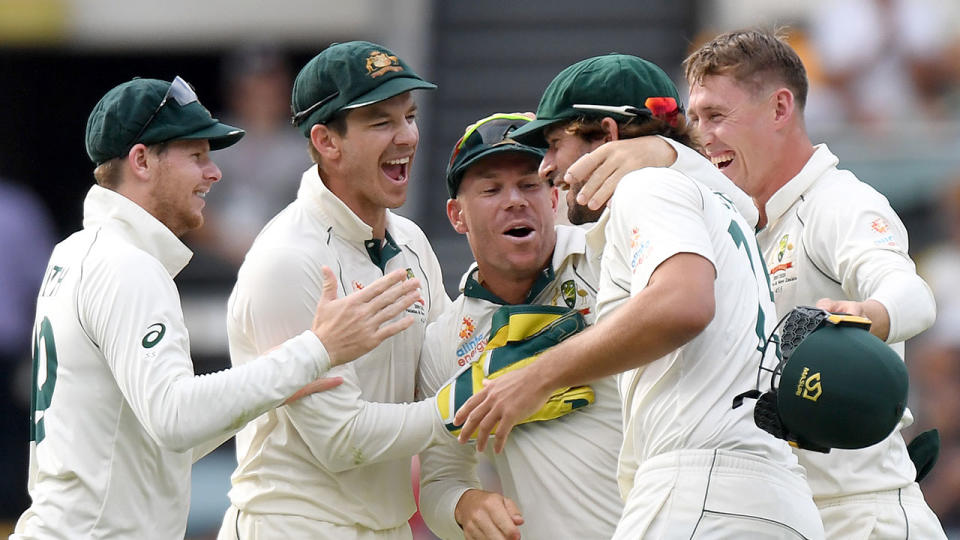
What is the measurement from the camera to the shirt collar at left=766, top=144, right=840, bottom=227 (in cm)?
465

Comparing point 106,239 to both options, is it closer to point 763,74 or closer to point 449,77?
point 763,74

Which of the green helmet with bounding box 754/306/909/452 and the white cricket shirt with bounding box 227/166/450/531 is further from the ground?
the green helmet with bounding box 754/306/909/452

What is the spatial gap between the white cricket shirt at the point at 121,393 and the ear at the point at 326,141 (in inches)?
31.4

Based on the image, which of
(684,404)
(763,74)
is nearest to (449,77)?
(763,74)

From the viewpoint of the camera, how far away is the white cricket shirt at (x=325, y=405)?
457 cm

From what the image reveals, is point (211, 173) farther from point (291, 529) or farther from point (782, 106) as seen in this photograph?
point (782, 106)

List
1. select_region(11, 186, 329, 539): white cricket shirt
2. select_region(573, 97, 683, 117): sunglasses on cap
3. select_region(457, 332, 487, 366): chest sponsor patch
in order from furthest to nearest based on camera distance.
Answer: select_region(457, 332, 487, 366): chest sponsor patch < select_region(573, 97, 683, 117): sunglasses on cap < select_region(11, 186, 329, 539): white cricket shirt

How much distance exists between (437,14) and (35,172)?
4.13 meters

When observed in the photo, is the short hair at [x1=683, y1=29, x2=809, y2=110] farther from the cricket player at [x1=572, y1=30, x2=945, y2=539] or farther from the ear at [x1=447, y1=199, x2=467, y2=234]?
the ear at [x1=447, y1=199, x2=467, y2=234]

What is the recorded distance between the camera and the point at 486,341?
475 cm

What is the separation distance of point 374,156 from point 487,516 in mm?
1269

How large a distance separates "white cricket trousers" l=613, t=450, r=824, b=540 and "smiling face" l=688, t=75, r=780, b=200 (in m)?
1.36

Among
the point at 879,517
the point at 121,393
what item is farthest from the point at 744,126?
the point at 121,393

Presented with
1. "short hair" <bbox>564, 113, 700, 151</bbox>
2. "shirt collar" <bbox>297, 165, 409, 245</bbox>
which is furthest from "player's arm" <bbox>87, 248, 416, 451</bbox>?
"short hair" <bbox>564, 113, 700, 151</bbox>
